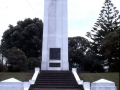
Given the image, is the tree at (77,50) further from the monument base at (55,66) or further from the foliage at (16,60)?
the monument base at (55,66)

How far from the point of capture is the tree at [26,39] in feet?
116

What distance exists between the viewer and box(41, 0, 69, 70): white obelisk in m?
22.3

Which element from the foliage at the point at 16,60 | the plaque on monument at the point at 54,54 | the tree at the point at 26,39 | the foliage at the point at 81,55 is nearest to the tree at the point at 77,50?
the foliage at the point at 81,55

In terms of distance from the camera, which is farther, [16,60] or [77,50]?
[77,50]

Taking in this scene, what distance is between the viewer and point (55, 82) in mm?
16719

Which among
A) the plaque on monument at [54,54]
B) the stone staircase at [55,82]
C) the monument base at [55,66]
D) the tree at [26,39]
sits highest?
the tree at [26,39]

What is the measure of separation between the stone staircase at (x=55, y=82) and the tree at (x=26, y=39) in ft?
54.5

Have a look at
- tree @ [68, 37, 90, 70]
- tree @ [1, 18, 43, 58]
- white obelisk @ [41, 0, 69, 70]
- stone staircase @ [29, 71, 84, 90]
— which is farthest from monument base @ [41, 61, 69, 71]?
tree @ [1, 18, 43, 58]

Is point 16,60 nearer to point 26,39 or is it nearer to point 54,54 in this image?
point 54,54

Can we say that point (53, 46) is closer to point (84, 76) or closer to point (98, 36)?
point (84, 76)

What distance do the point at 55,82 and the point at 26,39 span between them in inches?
805

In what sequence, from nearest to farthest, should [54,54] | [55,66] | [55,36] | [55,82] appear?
1. [55,82]
2. [55,66]
3. [54,54]
4. [55,36]

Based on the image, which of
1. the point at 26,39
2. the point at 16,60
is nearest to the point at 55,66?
the point at 16,60

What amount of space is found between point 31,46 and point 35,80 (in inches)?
766
